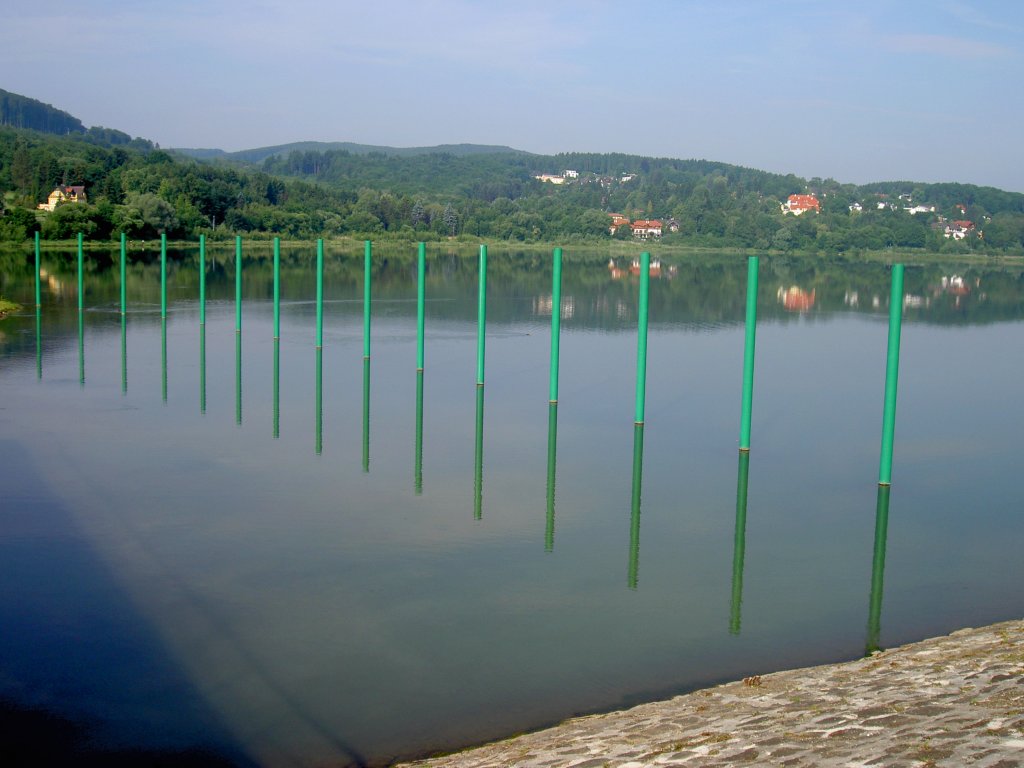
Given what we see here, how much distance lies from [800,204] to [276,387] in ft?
277

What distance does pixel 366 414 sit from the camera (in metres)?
11.7

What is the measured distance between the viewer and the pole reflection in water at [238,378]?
11586 mm

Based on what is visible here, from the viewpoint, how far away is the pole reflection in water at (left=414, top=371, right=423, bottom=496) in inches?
351

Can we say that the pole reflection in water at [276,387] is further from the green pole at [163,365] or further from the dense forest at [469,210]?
the dense forest at [469,210]

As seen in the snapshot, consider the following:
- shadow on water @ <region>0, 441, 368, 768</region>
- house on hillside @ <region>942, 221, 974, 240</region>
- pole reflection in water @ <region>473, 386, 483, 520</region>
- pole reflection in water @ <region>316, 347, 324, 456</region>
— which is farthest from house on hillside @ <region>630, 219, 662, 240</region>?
shadow on water @ <region>0, 441, 368, 768</region>

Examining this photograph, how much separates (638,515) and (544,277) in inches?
1199

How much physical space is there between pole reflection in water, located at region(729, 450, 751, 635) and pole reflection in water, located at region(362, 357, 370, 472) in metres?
3.17

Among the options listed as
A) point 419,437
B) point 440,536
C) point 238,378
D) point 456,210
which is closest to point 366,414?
point 419,437

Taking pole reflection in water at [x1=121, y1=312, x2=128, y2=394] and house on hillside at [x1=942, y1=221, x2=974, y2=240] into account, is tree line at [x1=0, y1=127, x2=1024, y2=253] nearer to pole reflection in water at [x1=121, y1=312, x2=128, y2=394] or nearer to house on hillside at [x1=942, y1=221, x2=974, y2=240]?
house on hillside at [x1=942, y1=221, x2=974, y2=240]

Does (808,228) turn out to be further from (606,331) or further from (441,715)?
(441,715)

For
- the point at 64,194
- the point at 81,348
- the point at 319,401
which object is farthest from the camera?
the point at 64,194

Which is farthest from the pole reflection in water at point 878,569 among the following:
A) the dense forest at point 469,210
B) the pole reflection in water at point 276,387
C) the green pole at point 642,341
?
the dense forest at point 469,210

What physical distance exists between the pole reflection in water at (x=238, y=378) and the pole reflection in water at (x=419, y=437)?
1.86 m

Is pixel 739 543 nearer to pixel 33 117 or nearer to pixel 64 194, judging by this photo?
pixel 64 194
